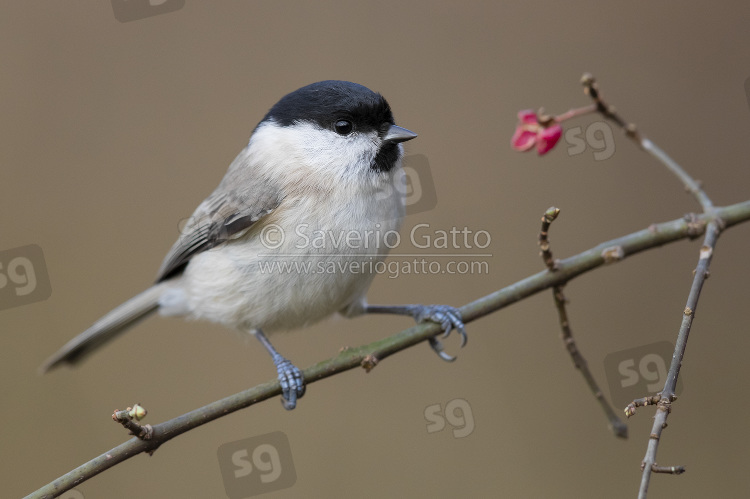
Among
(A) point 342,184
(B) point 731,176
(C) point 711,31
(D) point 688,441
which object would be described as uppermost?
(C) point 711,31

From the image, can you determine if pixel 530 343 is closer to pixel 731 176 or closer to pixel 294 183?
pixel 731 176

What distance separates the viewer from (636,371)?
1880 mm

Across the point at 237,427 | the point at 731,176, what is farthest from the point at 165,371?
the point at 731,176

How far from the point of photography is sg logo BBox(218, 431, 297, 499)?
2.10 meters

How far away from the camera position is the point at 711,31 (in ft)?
8.49

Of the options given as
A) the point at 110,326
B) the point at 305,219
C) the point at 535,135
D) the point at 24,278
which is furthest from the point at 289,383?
the point at 24,278

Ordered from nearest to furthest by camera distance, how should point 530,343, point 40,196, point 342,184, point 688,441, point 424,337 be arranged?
point 424,337 → point 342,184 → point 688,441 → point 530,343 → point 40,196

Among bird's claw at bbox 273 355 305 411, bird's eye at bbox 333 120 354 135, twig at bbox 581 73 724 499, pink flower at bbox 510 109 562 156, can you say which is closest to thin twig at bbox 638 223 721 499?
twig at bbox 581 73 724 499

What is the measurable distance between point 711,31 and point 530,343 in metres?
1.35

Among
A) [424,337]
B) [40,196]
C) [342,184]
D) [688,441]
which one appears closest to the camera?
[424,337]

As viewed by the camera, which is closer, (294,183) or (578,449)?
(294,183)

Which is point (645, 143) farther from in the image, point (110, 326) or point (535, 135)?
point (110, 326)

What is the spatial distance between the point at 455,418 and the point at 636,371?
640 millimetres

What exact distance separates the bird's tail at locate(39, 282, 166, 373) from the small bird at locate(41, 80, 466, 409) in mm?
289
